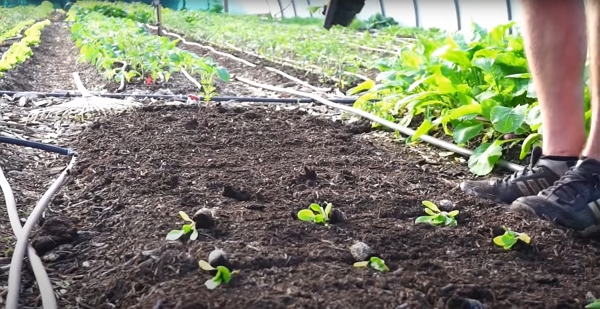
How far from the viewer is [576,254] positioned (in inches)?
61.9

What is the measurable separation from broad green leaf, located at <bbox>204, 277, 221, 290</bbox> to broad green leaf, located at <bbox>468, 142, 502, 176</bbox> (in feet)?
4.33

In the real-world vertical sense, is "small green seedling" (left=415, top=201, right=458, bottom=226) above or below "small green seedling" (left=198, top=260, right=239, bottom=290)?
below

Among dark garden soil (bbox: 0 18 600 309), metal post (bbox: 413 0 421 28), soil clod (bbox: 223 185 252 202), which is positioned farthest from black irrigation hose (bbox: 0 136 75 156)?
metal post (bbox: 413 0 421 28)

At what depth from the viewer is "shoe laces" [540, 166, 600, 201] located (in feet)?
5.78

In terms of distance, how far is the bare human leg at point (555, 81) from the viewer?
1.81 meters

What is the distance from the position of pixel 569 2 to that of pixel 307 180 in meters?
0.95

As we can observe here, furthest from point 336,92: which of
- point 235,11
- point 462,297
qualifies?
point 235,11

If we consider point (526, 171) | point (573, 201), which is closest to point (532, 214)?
point (573, 201)

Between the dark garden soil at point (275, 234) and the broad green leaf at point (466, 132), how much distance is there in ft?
0.36

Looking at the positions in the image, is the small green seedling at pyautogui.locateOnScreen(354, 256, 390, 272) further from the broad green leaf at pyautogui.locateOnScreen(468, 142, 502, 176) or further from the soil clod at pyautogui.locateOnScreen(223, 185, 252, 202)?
the broad green leaf at pyautogui.locateOnScreen(468, 142, 502, 176)

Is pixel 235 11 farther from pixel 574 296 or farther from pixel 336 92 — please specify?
pixel 574 296

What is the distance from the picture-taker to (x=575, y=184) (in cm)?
178

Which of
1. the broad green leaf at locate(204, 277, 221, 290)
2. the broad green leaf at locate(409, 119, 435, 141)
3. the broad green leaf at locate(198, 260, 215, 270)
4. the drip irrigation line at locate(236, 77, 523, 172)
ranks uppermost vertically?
the broad green leaf at locate(198, 260, 215, 270)

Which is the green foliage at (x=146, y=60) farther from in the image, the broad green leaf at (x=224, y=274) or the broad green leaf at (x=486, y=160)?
the broad green leaf at (x=224, y=274)
